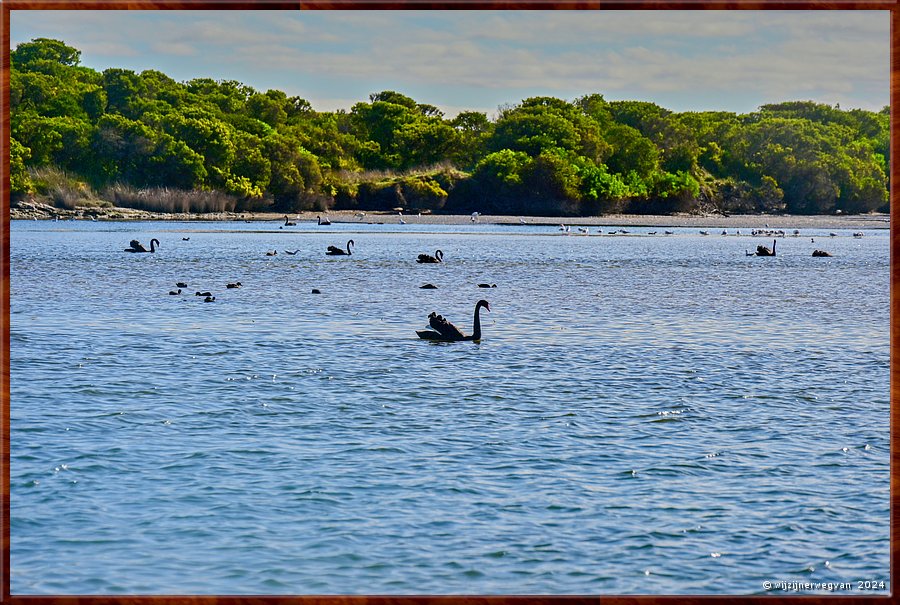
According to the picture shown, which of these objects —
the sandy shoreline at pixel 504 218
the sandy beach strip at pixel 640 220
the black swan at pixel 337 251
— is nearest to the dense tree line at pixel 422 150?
the sandy beach strip at pixel 640 220

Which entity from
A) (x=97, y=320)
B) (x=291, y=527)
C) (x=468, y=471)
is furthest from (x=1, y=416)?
(x=97, y=320)

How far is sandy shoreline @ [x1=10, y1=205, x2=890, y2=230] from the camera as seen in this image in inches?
3548

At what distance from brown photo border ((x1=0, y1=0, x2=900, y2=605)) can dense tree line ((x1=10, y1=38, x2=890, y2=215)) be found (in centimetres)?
8893

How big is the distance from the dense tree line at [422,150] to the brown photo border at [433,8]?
88929mm

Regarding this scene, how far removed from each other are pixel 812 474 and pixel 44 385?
33.7 ft

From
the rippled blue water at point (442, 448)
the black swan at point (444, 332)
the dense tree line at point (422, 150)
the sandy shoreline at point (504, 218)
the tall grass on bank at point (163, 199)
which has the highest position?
the dense tree line at point (422, 150)

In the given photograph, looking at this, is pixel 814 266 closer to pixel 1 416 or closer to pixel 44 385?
pixel 44 385

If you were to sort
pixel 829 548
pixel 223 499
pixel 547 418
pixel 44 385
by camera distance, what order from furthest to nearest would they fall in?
pixel 44 385
pixel 547 418
pixel 223 499
pixel 829 548

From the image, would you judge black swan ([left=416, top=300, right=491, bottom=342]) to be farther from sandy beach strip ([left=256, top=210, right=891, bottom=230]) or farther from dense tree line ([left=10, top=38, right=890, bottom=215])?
dense tree line ([left=10, top=38, right=890, bottom=215])

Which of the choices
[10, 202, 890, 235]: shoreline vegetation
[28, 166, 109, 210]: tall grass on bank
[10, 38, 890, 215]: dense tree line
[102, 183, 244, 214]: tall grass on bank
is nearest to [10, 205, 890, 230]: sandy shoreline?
[10, 202, 890, 235]: shoreline vegetation

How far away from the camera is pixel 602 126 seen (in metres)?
116

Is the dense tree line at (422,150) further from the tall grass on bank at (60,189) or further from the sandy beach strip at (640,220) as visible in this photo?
the sandy beach strip at (640,220)

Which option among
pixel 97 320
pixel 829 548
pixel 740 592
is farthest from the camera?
pixel 97 320

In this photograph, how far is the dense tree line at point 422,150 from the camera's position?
97188 millimetres
